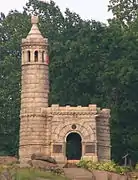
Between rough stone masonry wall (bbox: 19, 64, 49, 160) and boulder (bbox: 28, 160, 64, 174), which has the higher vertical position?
rough stone masonry wall (bbox: 19, 64, 49, 160)

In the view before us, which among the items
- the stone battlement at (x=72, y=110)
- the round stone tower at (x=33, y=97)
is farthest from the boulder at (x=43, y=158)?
the stone battlement at (x=72, y=110)

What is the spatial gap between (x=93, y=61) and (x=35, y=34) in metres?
13.7

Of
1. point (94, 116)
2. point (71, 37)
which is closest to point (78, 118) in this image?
point (94, 116)

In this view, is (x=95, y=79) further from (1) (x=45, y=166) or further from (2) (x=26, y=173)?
(2) (x=26, y=173)

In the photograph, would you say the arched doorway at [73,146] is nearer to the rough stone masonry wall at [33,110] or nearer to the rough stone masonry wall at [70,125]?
the rough stone masonry wall at [70,125]

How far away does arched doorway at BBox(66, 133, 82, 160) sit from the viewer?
79062 mm

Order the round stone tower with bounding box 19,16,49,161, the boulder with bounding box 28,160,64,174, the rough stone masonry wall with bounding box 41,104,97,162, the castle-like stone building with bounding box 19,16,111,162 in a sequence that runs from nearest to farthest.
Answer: the boulder with bounding box 28,160,64,174, the rough stone masonry wall with bounding box 41,104,97,162, the castle-like stone building with bounding box 19,16,111,162, the round stone tower with bounding box 19,16,49,161

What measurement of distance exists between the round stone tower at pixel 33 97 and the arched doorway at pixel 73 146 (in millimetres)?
2382

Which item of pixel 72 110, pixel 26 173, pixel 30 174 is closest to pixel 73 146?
pixel 72 110

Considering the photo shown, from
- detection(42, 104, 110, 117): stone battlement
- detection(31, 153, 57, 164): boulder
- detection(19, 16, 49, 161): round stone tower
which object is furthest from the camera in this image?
detection(42, 104, 110, 117): stone battlement

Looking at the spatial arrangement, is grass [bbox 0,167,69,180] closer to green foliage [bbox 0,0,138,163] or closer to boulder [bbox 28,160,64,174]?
boulder [bbox 28,160,64,174]

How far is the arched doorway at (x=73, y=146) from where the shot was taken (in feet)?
259

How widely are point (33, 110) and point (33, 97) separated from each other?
3.01ft

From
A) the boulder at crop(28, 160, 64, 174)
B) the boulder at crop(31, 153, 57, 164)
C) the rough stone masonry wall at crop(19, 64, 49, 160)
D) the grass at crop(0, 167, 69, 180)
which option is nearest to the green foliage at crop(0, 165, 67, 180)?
the grass at crop(0, 167, 69, 180)
